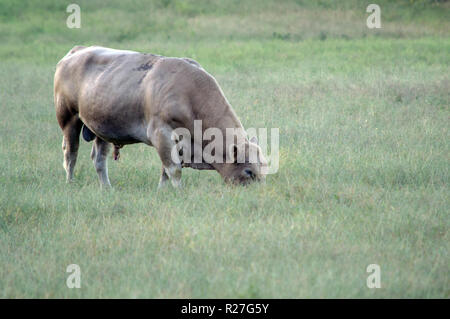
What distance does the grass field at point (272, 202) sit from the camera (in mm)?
4973

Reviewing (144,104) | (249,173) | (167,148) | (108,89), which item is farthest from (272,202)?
(108,89)

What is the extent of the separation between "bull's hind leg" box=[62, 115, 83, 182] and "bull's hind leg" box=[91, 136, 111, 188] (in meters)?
0.28

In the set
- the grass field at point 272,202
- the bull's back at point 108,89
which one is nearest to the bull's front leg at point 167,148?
the grass field at point 272,202

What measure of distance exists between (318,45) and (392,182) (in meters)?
12.8

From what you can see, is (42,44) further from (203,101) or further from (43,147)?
(203,101)

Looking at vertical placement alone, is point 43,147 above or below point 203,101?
below

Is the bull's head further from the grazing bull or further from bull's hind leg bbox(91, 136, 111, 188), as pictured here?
bull's hind leg bbox(91, 136, 111, 188)

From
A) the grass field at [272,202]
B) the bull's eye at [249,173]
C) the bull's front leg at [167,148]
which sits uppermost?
the bull's front leg at [167,148]

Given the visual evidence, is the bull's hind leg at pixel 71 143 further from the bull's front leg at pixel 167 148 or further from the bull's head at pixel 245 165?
the bull's head at pixel 245 165

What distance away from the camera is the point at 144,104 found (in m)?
7.60

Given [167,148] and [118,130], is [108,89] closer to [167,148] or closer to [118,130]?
[118,130]

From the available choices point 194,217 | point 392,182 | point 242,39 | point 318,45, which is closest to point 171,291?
point 194,217

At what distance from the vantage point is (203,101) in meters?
7.45

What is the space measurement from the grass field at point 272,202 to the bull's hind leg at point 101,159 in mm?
250
